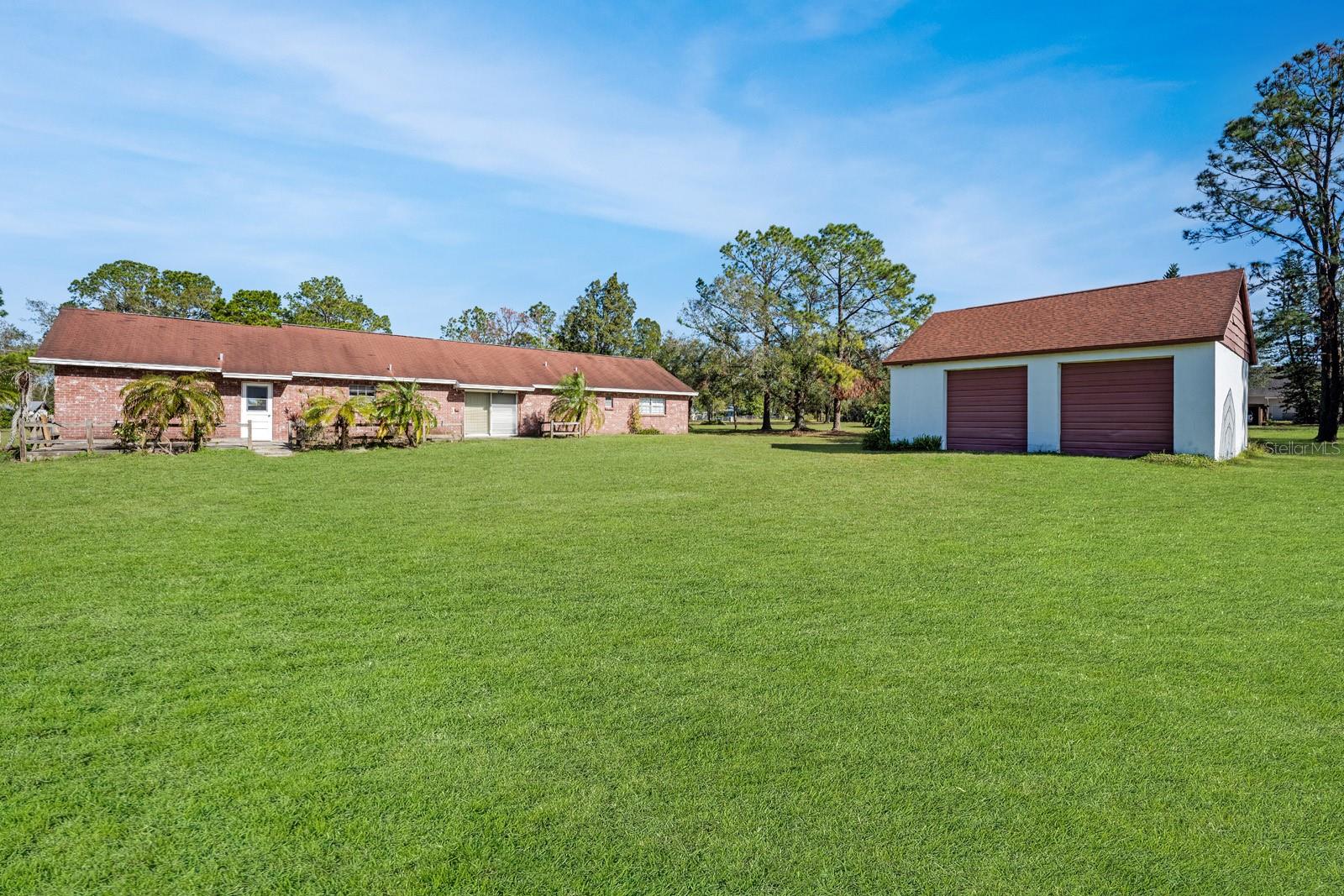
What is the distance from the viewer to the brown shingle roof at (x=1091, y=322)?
53.8ft

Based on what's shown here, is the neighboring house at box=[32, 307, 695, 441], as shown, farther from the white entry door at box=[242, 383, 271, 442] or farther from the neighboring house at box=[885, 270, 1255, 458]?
the neighboring house at box=[885, 270, 1255, 458]

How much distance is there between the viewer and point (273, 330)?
25.9 metres

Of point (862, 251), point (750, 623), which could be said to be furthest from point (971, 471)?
point (862, 251)

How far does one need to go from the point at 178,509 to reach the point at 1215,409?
2030 cm

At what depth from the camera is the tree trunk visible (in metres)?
25.4

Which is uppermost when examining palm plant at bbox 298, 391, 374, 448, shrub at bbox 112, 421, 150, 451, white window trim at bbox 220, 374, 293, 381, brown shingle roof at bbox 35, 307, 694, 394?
brown shingle roof at bbox 35, 307, 694, 394

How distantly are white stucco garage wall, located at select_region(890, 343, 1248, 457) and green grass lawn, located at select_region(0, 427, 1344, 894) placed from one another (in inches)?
379

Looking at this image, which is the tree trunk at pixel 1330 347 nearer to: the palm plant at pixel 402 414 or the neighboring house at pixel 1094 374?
the neighboring house at pixel 1094 374

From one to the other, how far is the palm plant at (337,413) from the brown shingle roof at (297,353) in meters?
4.34

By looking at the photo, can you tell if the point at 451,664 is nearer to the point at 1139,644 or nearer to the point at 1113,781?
the point at 1113,781

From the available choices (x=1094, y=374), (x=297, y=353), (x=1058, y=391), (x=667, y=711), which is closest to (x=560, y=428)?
(x=297, y=353)

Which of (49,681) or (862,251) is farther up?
(862,251)

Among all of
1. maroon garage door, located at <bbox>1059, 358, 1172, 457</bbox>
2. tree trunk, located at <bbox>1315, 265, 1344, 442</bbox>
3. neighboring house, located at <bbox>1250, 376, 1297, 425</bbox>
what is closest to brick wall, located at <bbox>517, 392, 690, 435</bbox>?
maroon garage door, located at <bbox>1059, 358, 1172, 457</bbox>

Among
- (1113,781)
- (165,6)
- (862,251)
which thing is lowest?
(1113,781)
